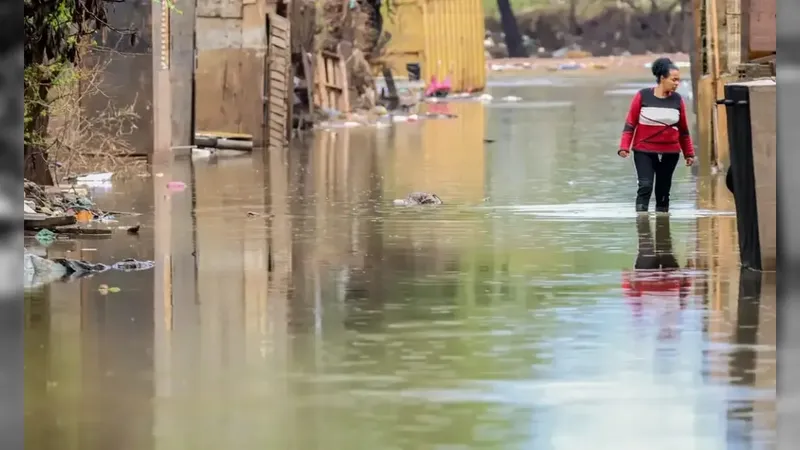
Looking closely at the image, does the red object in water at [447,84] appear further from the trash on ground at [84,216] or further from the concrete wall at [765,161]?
Result: the concrete wall at [765,161]

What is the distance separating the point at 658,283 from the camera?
12.4m

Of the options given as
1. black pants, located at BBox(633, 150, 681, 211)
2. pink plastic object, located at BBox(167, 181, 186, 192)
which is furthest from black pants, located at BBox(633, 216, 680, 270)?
pink plastic object, located at BBox(167, 181, 186, 192)

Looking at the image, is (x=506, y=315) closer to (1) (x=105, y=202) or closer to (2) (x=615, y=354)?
(2) (x=615, y=354)

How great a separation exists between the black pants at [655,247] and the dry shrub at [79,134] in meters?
5.59

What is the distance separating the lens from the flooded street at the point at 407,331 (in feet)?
25.6

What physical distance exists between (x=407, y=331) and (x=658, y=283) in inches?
102

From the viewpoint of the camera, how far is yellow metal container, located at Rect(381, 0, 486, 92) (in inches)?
2324

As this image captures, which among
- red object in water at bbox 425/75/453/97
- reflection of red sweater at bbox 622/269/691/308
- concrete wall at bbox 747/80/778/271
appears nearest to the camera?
reflection of red sweater at bbox 622/269/691/308

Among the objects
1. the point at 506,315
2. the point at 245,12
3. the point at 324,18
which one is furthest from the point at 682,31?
the point at 506,315

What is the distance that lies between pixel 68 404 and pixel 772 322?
13.8 feet

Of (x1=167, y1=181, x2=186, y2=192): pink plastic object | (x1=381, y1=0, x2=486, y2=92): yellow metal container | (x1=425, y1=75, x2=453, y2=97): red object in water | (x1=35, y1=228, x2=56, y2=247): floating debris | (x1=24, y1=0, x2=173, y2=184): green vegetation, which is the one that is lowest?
(x1=35, y1=228, x2=56, y2=247): floating debris

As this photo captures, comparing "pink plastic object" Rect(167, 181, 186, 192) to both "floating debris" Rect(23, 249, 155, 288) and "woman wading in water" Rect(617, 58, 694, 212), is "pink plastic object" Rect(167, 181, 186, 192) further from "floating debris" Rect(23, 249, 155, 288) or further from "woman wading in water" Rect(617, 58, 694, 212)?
"floating debris" Rect(23, 249, 155, 288)

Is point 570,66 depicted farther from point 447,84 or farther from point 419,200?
point 419,200

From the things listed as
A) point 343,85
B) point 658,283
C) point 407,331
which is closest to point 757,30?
point 658,283
